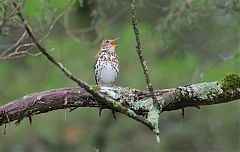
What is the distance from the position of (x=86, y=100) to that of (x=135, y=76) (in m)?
4.81

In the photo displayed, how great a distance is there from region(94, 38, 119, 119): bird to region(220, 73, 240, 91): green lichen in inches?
91.4

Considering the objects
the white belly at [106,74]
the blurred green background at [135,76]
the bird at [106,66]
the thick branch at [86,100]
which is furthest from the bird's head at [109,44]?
the thick branch at [86,100]

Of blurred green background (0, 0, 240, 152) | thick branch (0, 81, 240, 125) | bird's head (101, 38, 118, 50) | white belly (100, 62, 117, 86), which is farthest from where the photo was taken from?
blurred green background (0, 0, 240, 152)

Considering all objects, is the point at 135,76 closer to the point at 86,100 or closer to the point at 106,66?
the point at 106,66

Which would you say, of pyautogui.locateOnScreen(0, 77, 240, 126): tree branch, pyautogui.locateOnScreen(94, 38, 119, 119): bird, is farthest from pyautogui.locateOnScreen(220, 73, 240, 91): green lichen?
pyautogui.locateOnScreen(94, 38, 119, 119): bird

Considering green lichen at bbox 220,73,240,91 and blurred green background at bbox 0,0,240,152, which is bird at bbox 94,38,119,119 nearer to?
blurred green background at bbox 0,0,240,152

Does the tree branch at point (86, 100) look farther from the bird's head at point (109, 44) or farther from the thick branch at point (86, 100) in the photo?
the bird's head at point (109, 44)

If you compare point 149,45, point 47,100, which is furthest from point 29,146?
point 47,100

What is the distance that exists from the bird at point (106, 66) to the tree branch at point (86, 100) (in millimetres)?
2212

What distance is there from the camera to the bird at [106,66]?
7684 mm

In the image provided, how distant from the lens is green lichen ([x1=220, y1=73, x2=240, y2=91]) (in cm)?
546

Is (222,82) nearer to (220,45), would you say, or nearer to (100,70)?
(100,70)

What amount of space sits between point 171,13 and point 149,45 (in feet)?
5.64

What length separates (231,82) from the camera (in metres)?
5.47
